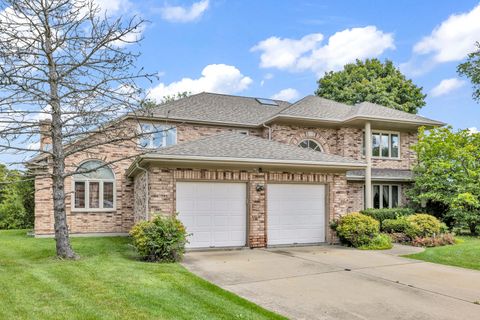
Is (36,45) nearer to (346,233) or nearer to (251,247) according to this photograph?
(251,247)

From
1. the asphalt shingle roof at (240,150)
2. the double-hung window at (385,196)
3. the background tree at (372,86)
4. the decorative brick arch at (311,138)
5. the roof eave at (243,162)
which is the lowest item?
the double-hung window at (385,196)

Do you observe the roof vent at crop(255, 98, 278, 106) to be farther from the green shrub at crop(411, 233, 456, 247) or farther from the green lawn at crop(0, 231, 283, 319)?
the green lawn at crop(0, 231, 283, 319)

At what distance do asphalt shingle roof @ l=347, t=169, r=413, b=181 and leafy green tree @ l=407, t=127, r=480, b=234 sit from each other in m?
0.67

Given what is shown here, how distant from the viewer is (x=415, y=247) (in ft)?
41.8

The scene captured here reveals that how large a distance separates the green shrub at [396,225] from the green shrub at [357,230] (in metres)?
2.12

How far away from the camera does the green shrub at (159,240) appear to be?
30.6ft

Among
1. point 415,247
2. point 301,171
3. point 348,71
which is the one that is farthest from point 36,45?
point 348,71

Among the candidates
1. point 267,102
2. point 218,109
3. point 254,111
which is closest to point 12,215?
point 218,109

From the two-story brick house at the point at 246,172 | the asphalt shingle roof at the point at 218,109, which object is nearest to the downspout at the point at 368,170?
the two-story brick house at the point at 246,172

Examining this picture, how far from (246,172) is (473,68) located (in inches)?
957

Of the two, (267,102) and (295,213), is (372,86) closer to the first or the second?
(267,102)

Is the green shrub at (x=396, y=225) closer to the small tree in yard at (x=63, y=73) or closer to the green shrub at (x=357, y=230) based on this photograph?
the green shrub at (x=357, y=230)

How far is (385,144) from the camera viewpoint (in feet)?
63.1

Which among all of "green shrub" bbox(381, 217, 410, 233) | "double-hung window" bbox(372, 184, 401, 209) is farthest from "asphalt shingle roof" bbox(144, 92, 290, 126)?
"green shrub" bbox(381, 217, 410, 233)
